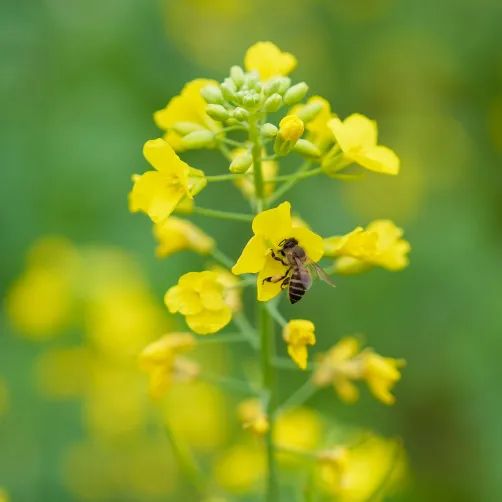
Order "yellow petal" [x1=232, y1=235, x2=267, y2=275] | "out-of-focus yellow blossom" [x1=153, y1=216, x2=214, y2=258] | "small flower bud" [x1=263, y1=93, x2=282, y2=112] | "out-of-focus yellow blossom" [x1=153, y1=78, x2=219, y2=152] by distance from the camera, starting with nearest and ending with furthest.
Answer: "yellow petal" [x1=232, y1=235, x2=267, y2=275] < "small flower bud" [x1=263, y1=93, x2=282, y2=112] < "out-of-focus yellow blossom" [x1=153, y1=78, x2=219, y2=152] < "out-of-focus yellow blossom" [x1=153, y1=216, x2=214, y2=258]

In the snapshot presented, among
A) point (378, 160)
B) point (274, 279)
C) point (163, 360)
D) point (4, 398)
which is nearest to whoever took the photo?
point (274, 279)

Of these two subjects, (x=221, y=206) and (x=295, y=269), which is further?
(x=221, y=206)

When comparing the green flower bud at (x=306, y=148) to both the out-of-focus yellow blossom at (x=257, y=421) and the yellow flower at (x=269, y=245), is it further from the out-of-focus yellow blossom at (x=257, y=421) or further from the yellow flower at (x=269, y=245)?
the out-of-focus yellow blossom at (x=257, y=421)

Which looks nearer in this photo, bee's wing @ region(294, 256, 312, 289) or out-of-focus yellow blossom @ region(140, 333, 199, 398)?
bee's wing @ region(294, 256, 312, 289)

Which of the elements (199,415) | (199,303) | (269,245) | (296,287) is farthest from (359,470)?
(199,415)

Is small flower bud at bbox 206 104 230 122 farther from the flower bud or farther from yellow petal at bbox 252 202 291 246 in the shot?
yellow petal at bbox 252 202 291 246

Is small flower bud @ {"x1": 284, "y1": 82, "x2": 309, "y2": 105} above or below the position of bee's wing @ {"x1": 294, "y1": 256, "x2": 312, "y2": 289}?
above

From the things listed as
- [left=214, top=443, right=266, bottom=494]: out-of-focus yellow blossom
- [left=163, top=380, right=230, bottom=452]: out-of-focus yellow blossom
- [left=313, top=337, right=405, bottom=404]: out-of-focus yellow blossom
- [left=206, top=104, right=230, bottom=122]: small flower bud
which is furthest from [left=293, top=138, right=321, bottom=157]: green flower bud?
[left=163, top=380, right=230, bottom=452]: out-of-focus yellow blossom

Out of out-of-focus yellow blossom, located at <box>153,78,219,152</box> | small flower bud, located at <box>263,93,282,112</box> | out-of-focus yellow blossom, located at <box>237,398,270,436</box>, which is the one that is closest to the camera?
small flower bud, located at <box>263,93,282,112</box>

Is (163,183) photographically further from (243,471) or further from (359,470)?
(243,471)
